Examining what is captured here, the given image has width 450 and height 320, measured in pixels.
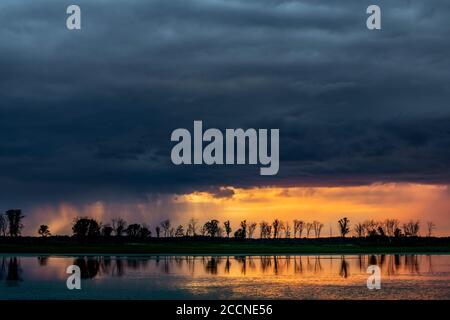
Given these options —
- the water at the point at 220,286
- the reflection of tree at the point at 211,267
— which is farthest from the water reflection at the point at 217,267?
the water at the point at 220,286

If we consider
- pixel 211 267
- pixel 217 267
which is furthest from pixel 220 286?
pixel 217 267

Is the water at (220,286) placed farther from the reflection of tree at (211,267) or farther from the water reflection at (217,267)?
the reflection of tree at (211,267)

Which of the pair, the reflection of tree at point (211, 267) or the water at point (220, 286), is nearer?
the water at point (220, 286)

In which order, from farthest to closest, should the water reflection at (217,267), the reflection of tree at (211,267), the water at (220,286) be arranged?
the reflection of tree at (211,267)
the water reflection at (217,267)
the water at (220,286)

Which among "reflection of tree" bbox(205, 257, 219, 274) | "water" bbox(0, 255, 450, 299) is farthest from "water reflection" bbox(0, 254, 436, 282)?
"water" bbox(0, 255, 450, 299)

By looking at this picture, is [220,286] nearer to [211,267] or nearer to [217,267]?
[211,267]

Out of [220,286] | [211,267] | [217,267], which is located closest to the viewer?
[220,286]

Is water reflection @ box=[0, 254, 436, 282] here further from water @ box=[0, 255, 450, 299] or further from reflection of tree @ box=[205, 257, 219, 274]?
water @ box=[0, 255, 450, 299]

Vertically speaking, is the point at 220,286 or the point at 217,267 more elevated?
the point at 220,286
